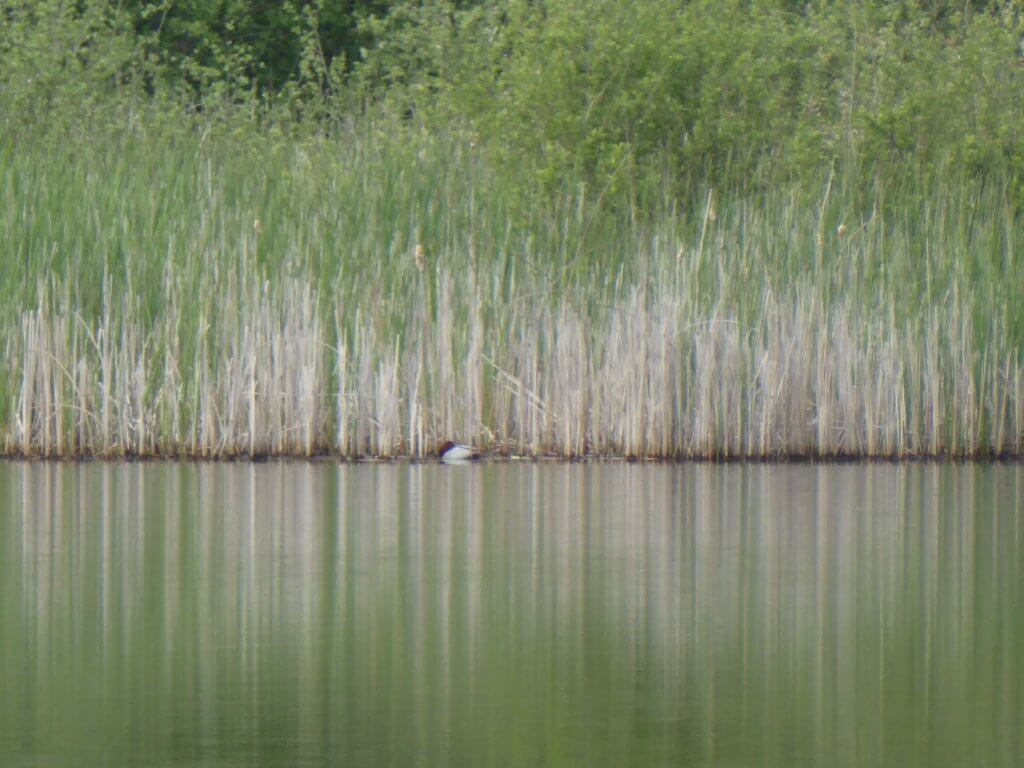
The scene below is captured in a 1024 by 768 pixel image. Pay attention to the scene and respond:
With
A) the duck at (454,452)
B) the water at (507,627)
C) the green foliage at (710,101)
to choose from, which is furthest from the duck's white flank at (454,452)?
the green foliage at (710,101)

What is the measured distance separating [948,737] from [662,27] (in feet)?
26.8

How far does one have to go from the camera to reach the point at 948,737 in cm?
364

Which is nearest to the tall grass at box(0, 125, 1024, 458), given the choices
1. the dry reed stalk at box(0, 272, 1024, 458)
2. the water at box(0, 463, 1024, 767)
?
the dry reed stalk at box(0, 272, 1024, 458)

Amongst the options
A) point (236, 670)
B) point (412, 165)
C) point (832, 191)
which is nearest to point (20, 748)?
point (236, 670)

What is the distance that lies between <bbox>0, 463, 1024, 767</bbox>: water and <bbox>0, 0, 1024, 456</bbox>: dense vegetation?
4.95 ft

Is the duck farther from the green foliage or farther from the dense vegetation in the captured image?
the green foliage

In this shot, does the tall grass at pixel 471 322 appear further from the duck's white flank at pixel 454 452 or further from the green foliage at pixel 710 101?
the green foliage at pixel 710 101

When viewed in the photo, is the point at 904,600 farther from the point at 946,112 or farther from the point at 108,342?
the point at 946,112

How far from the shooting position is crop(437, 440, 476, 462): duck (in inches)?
371

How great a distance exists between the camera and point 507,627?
4742mm

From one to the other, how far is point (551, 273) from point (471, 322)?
584 mm

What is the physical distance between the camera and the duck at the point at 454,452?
9414 mm

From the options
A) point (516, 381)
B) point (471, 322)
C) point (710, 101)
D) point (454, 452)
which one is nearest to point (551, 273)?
point (471, 322)

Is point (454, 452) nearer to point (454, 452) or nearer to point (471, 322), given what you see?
point (454, 452)
